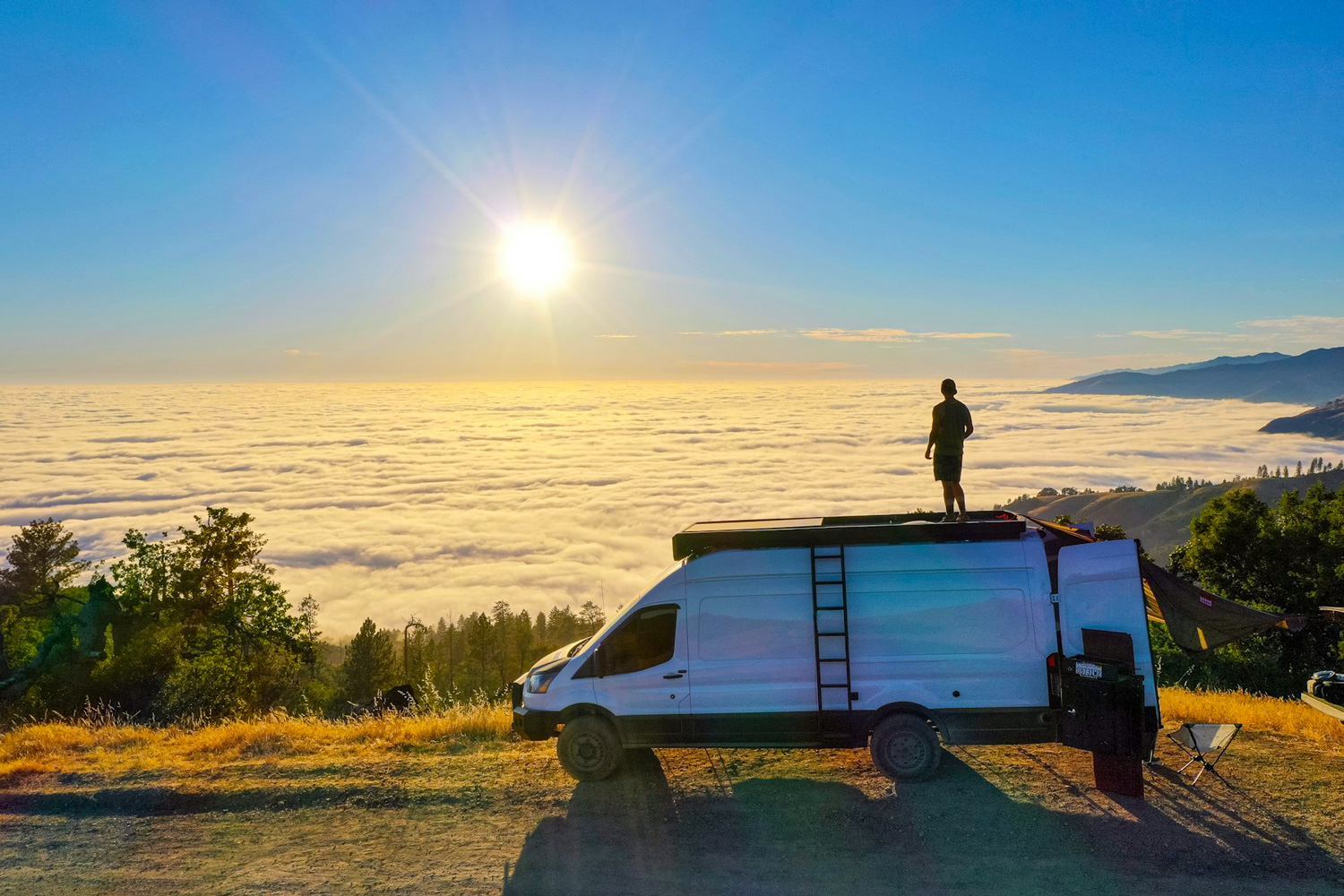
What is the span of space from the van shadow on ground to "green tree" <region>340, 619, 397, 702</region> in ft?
244

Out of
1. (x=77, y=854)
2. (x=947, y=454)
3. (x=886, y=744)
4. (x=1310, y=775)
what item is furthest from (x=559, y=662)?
(x=1310, y=775)

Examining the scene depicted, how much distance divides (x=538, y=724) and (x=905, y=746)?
4.06m

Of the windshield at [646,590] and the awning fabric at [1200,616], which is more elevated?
the windshield at [646,590]

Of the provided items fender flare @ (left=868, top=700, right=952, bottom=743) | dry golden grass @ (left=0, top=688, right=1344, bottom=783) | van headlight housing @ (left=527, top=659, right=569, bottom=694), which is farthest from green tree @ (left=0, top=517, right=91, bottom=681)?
fender flare @ (left=868, top=700, right=952, bottom=743)

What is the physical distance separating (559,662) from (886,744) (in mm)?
3730

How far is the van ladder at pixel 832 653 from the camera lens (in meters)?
8.63

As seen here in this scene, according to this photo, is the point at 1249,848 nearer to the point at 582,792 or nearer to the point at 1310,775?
the point at 1310,775

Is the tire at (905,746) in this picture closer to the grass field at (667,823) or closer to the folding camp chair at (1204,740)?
the grass field at (667,823)

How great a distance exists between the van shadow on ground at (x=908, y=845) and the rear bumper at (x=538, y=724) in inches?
33.8

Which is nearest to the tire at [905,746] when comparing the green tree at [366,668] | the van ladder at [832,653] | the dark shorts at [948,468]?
the van ladder at [832,653]

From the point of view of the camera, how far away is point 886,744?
8688mm

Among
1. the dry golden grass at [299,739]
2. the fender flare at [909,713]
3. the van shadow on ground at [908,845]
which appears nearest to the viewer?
the van shadow on ground at [908,845]

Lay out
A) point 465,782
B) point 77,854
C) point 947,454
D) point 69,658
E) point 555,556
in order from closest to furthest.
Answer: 1. point 77,854
2. point 465,782
3. point 947,454
4. point 69,658
5. point 555,556

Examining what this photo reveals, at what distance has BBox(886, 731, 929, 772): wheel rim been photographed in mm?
8672
